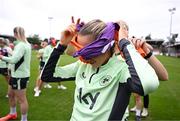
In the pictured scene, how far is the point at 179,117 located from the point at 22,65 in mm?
4167

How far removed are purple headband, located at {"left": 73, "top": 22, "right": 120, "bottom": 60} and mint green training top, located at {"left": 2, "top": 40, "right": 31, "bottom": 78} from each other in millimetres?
3866

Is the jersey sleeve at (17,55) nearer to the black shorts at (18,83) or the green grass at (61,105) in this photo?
the black shorts at (18,83)

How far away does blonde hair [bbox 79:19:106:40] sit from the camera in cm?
206

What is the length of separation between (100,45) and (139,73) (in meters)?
0.34

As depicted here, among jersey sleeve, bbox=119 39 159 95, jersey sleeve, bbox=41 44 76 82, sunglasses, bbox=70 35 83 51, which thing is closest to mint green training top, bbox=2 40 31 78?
jersey sleeve, bbox=41 44 76 82

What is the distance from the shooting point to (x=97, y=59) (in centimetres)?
210

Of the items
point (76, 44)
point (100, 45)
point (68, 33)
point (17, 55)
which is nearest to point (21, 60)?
point (17, 55)

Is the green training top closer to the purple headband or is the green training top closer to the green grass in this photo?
the purple headband

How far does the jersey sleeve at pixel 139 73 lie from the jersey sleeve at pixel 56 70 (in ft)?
2.42

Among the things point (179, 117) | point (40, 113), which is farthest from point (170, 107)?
point (40, 113)

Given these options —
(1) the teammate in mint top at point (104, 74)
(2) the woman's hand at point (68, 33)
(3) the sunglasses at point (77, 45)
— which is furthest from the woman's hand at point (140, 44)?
(2) the woman's hand at point (68, 33)

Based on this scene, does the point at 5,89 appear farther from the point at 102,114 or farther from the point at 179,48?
the point at 179,48

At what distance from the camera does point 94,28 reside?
81.7 inches

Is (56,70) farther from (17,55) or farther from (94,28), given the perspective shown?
(17,55)
